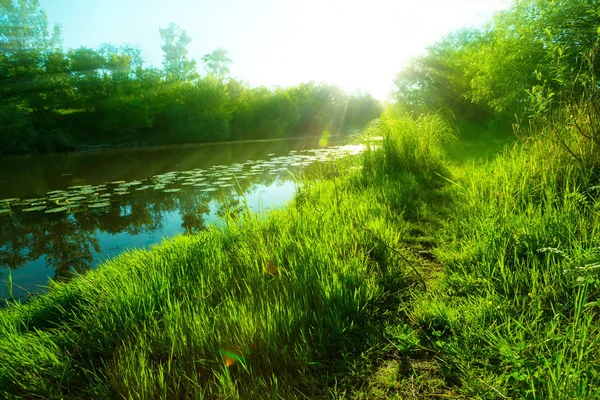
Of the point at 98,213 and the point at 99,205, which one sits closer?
the point at 98,213

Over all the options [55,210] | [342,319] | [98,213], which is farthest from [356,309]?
[55,210]

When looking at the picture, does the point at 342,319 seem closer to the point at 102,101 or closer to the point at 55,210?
the point at 55,210

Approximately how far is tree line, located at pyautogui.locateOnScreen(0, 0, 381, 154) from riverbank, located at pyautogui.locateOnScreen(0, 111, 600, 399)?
26062mm

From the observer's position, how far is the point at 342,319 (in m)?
1.73

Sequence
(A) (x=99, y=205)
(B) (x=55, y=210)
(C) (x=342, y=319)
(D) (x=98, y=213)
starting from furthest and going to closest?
(A) (x=99, y=205) < (D) (x=98, y=213) < (B) (x=55, y=210) < (C) (x=342, y=319)

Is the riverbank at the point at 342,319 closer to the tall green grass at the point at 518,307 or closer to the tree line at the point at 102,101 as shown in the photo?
the tall green grass at the point at 518,307

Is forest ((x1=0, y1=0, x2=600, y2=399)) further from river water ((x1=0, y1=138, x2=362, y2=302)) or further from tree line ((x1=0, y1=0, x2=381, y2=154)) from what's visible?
tree line ((x1=0, y1=0, x2=381, y2=154))

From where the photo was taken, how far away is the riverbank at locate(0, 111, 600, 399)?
1311 millimetres

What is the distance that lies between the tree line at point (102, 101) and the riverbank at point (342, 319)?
26062 mm

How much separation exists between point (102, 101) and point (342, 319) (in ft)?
114

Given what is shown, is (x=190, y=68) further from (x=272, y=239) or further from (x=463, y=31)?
(x=272, y=239)

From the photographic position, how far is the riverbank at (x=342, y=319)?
1.31 m

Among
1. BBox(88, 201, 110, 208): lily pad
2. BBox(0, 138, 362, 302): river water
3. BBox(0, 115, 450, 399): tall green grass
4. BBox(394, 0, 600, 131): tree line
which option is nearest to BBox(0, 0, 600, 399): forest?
BBox(0, 115, 450, 399): tall green grass

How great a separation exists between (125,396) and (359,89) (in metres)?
54.1
